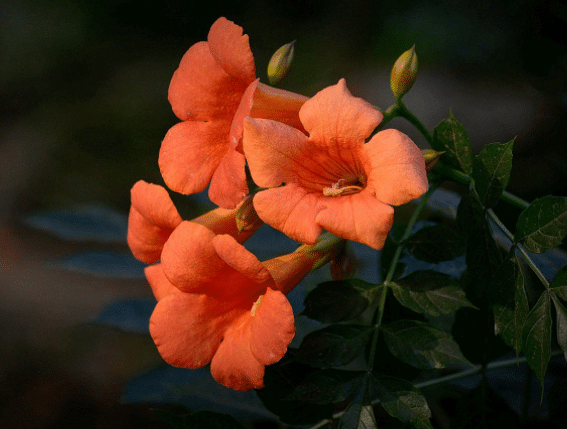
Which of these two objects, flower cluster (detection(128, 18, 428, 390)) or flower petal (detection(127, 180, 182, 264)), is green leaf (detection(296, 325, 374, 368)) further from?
flower petal (detection(127, 180, 182, 264))

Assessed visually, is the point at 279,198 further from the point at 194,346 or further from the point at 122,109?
the point at 122,109

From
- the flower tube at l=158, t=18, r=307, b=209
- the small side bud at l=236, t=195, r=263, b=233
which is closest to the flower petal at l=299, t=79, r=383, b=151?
the flower tube at l=158, t=18, r=307, b=209

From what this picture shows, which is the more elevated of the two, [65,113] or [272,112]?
[272,112]

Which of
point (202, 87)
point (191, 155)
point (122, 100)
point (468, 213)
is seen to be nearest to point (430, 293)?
point (468, 213)

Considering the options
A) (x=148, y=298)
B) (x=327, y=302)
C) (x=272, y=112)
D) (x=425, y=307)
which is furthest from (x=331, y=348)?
(x=148, y=298)

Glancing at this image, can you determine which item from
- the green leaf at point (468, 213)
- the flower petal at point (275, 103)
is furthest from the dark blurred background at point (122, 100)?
the flower petal at point (275, 103)

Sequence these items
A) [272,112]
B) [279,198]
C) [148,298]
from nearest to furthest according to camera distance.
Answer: [279,198] → [272,112] → [148,298]

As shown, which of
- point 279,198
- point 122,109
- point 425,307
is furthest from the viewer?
point 122,109
